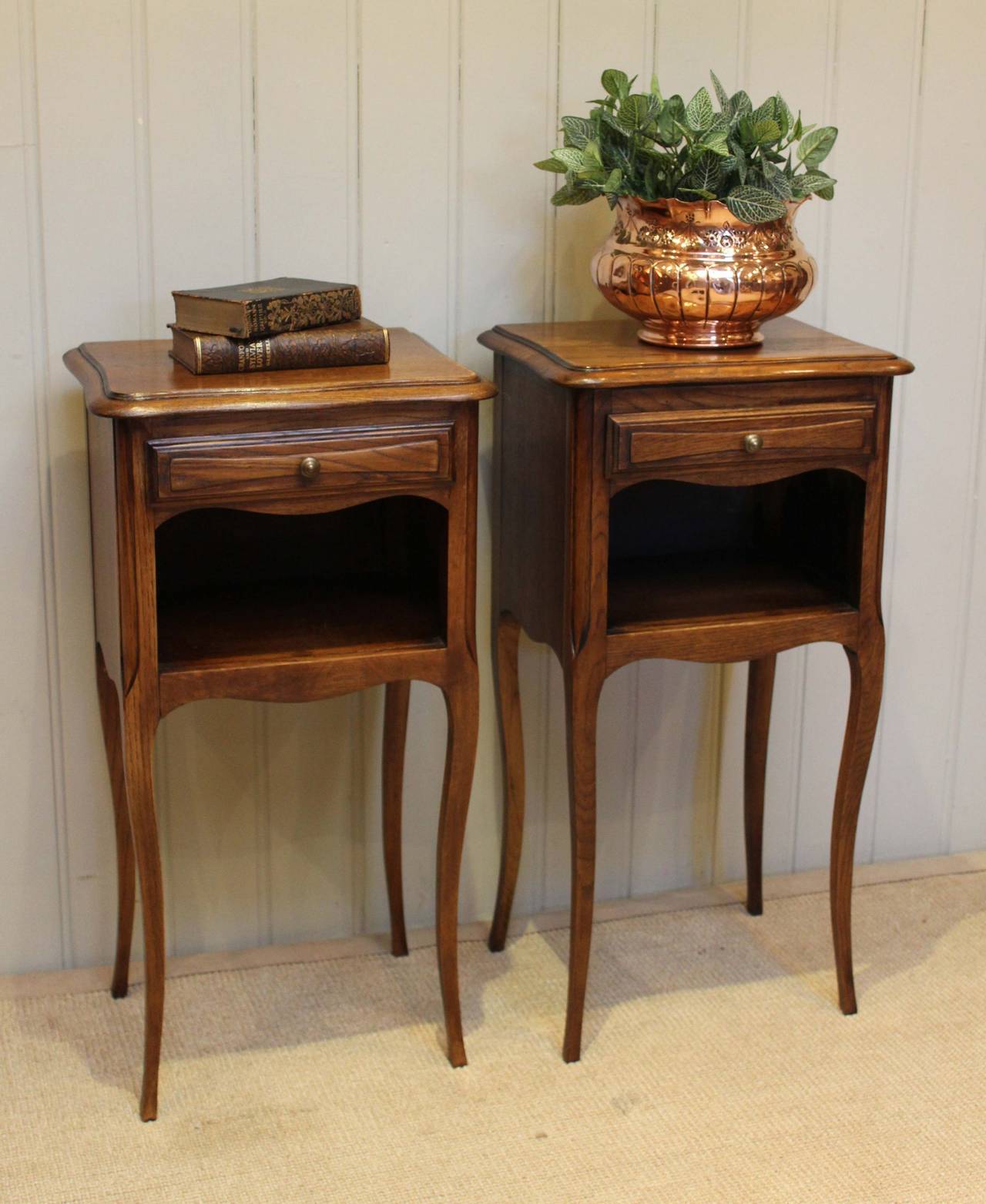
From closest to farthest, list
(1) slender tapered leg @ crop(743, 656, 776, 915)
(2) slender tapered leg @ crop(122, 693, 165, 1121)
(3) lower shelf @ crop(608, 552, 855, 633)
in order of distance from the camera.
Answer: (2) slender tapered leg @ crop(122, 693, 165, 1121) < (3) lower shelf @ crop(608, 552, 855, 633) < (1) slender tapered leg @ crop(743, 656, 776, 915)

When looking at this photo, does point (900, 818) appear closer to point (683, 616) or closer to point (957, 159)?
point (683, 616)

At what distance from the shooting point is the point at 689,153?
1.93 m

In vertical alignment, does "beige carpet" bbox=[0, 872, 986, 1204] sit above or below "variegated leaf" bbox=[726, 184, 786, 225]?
below

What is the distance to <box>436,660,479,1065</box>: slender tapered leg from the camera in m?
1.95

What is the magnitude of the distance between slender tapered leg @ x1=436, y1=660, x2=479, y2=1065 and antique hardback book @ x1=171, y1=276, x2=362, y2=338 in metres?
0.48

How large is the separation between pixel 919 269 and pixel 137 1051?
5.56 feet

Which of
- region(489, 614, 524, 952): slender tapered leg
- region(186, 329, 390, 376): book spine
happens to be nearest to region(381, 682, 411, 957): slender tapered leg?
region(489, 614, 524, 952): slender tapered leg

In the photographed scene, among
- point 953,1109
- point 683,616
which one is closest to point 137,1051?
point 683,616

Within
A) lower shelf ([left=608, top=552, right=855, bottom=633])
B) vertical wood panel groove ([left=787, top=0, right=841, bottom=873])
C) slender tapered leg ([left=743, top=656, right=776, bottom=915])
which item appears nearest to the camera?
lower shelf ([left=608, top=552, right=855, bottom=633])

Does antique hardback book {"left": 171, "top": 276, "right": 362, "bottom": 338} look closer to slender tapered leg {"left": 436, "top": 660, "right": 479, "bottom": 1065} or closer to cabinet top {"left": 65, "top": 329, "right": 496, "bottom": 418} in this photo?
cabinet top {"left": 65, "top": 329, "right": 496, "bottom": 418}

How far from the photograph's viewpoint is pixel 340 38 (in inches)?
81.9

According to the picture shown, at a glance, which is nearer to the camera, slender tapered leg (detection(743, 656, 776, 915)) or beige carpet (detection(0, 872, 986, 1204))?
beige carpet (detection(0, 872, 986, 1204))

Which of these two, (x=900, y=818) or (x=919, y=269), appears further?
(x=900, y=818)

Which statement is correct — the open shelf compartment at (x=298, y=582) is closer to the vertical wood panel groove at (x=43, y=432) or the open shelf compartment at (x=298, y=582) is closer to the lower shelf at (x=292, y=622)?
the lower shelf at (x=292, y=622)
